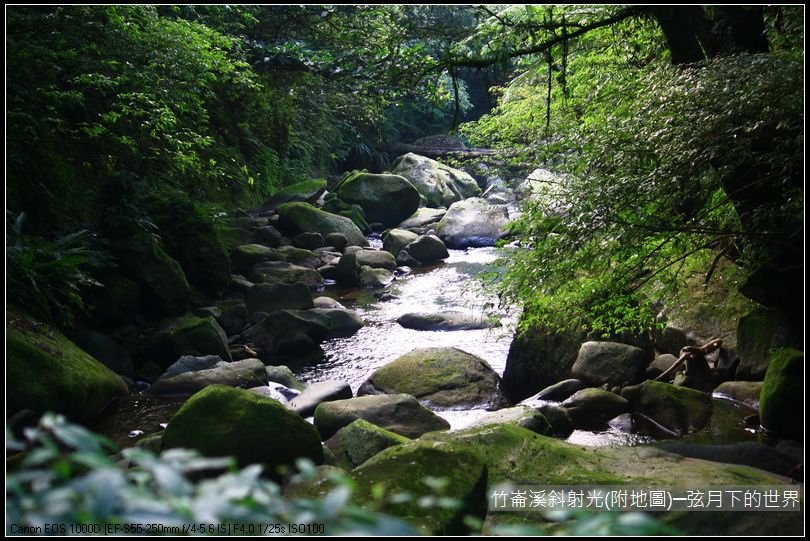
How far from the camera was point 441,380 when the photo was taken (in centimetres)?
732

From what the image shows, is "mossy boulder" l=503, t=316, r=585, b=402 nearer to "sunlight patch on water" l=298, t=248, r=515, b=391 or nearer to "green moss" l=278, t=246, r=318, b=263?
"sunlight patch on water" l=298, t=248, r=515, b=391

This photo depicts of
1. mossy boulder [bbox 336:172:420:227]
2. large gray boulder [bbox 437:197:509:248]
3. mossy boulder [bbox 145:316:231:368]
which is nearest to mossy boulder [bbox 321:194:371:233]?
mossy boulder [bbox 336:172:420:227]

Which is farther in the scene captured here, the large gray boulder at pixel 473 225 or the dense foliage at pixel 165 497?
the large gray boulder at pixel 473 225

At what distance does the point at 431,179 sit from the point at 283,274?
10555 millimetres

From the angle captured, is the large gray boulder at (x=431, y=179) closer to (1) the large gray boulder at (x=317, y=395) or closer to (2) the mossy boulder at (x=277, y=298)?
(2) the mossy boulder at (x=277, y=298)

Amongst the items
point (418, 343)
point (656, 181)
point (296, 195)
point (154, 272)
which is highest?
point (656, 181)

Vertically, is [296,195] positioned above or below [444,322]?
above

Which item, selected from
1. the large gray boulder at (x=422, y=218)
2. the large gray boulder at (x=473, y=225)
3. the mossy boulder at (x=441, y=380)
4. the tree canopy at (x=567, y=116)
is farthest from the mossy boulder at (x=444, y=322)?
the large gray boulder at (x=422, y=218)

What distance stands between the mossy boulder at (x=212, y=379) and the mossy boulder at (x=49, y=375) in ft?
2.09

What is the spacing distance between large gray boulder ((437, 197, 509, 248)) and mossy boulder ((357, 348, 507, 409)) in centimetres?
950

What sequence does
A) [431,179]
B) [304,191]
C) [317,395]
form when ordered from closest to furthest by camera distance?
[317,395]
[304,191]
[431,179]

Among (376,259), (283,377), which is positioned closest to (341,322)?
(283,377)

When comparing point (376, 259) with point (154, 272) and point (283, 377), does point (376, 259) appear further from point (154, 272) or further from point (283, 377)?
point (283, 377)

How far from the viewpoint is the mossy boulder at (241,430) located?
14.1ft
